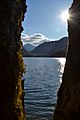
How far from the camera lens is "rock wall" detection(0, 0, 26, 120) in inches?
873

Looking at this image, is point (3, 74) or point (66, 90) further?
point (66, 90)

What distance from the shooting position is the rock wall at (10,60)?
22.2 metres

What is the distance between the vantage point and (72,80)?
25.8m

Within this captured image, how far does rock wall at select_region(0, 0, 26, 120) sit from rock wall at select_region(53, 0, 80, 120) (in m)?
4.49

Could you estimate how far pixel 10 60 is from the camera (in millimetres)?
23062

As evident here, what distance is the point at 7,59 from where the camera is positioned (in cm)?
2269

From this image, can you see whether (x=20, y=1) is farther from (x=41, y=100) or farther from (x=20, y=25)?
(x=41, y=100)

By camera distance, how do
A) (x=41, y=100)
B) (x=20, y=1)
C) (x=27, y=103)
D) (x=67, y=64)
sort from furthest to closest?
(x=41, y=100)
(x=27, y=103)
(x=67, y=64)
(x=20, y=1)

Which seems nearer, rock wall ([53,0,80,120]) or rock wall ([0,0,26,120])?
rock wall ([0,0,26,120])

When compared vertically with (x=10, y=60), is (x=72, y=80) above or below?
below

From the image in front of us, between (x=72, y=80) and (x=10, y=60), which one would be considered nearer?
(x=10, y=60)

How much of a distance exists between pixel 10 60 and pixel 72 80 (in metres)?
6.64

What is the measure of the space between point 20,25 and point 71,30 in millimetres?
5635

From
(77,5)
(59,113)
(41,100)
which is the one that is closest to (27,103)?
(41,100)
